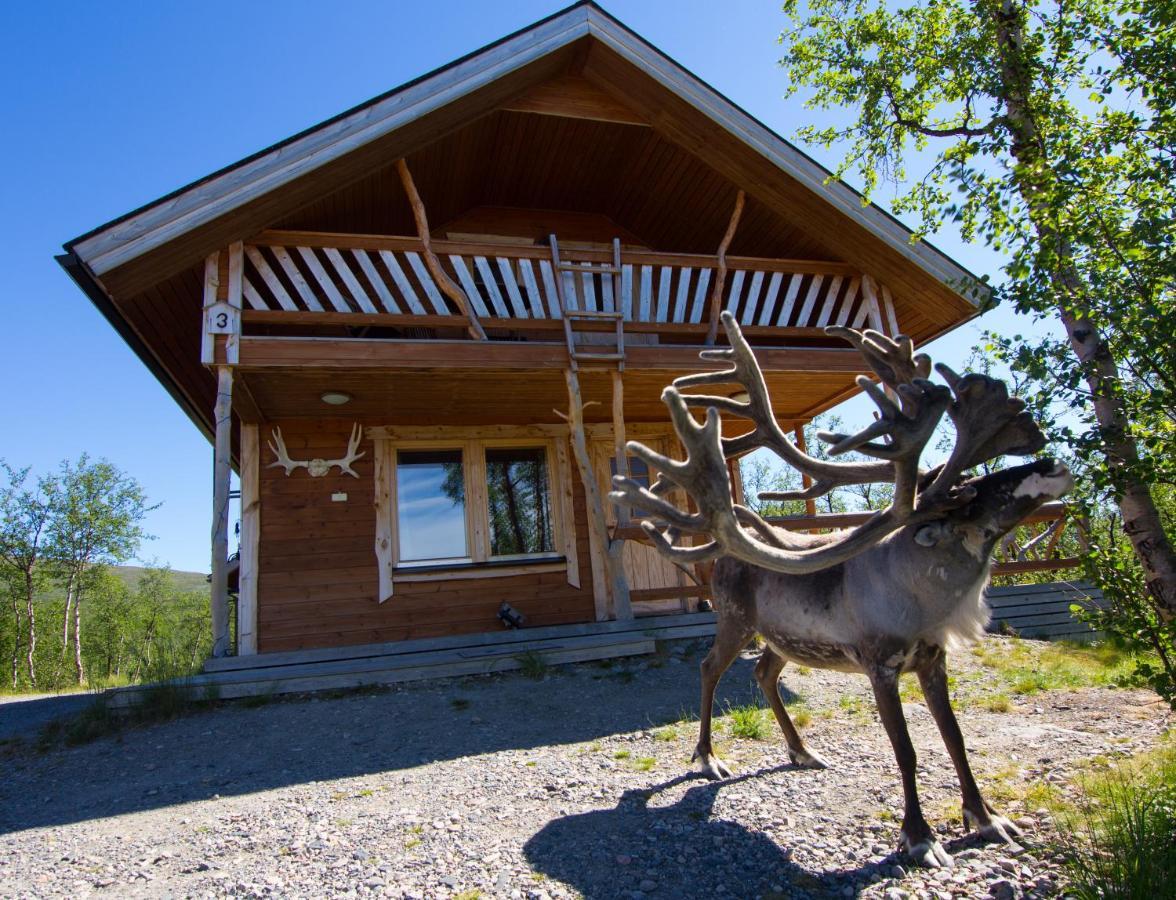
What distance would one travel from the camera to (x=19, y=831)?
12.8 feet

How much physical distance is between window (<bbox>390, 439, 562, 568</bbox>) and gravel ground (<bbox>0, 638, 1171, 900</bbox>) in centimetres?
363

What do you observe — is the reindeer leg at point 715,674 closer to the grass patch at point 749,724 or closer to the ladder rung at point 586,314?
the grass patch at point 749,724

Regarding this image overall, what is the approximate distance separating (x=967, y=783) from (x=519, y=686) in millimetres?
4449

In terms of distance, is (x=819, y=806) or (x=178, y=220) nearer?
(x=819, y=806)

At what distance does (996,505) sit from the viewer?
2621mm

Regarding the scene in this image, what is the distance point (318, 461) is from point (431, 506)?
1.61m

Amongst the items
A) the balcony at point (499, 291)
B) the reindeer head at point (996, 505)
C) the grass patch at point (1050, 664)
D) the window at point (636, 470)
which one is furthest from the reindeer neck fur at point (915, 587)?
the window at point (636, 470)

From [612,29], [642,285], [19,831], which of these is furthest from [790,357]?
[19,831]

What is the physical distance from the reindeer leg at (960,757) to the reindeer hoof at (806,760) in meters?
1.07

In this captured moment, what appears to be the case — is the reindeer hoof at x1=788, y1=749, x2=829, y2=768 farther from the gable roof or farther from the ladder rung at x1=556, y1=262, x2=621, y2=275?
the ladder rung at x1=556, y1=262, x2=621, y2=275

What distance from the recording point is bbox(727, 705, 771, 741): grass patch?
457 centimetres

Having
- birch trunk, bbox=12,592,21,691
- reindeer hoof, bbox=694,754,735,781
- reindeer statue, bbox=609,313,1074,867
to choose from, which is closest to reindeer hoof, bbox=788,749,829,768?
reindeer hoof, bbox=694,754,735,781

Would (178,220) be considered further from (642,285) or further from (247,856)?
(247,856)

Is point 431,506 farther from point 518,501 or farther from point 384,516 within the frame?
point 518,501
